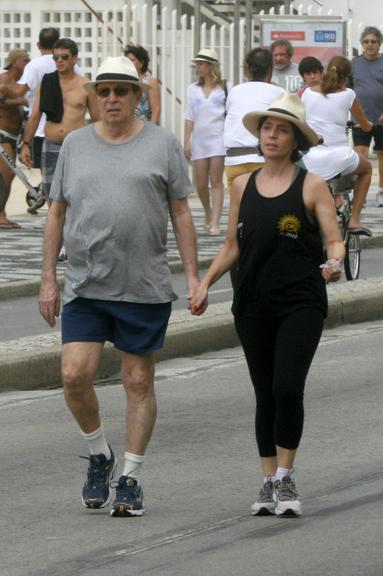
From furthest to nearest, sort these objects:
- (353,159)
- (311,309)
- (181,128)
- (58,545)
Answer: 1. (181,128)
2. (353,159)
3. (311,309)
4. (58,545)

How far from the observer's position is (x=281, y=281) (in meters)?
7.16

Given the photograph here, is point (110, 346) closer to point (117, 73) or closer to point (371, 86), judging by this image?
point (117, 73)

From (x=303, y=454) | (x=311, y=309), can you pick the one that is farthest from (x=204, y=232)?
(x=311, y=309)

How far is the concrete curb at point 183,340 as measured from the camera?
34.5ft

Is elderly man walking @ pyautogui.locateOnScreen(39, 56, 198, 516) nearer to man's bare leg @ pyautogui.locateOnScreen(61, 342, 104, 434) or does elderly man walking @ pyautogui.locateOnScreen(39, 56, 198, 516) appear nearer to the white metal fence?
man's bare leg @ pyautogui.locateOnScreen(61, 342, 104, 434)

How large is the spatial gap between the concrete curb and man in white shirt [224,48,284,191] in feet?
3.68

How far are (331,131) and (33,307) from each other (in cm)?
339

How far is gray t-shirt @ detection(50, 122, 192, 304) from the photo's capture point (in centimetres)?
723

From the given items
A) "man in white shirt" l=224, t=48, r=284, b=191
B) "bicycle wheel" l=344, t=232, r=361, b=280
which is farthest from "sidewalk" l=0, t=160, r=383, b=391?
"man in white shirt" l=224, t=48, r=284, b=191

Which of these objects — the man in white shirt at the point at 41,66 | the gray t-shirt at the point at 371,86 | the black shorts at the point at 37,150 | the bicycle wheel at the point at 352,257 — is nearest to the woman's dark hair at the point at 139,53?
the black shorts at the point at 37,150

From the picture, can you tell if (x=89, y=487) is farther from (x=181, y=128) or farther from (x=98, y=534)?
(x=181, y=128)

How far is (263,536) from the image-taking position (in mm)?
6758

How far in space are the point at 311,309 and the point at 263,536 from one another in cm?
96

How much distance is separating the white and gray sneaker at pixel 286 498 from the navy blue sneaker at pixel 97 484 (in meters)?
0.71
